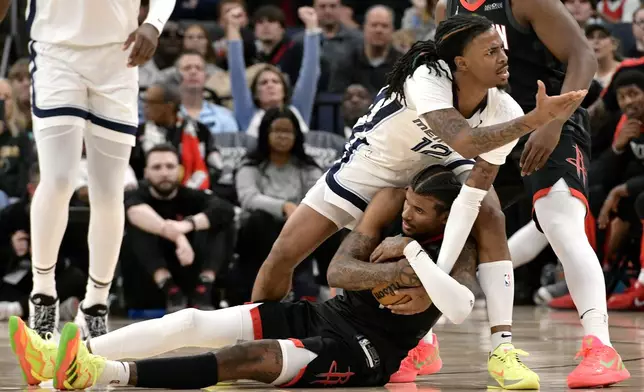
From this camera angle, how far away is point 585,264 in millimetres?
4133

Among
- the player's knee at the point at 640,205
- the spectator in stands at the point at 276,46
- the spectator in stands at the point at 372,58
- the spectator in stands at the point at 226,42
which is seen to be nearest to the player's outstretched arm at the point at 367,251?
the player's knee at the point at 640,205

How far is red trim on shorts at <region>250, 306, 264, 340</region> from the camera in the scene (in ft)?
12.6

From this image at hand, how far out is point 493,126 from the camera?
3.63 m

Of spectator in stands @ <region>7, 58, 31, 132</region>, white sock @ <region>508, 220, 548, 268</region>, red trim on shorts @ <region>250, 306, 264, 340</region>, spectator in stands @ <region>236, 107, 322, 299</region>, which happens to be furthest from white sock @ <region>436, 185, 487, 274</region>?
spectator in stands @ <region>7, 58, 31, 132</region>

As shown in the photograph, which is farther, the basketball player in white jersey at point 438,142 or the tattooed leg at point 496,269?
the tattooed leg at point 496,269

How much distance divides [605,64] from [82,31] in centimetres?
488

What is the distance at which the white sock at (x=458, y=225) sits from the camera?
12.2ft

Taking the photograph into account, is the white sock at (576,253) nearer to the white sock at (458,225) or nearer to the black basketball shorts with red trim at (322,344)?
the white sock at (458,225)

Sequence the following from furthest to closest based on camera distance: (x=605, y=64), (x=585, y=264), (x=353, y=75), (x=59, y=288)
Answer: (x=353, y=75)
(x=605, y=64)
(x=59, y=288)
(x=585, y=264)

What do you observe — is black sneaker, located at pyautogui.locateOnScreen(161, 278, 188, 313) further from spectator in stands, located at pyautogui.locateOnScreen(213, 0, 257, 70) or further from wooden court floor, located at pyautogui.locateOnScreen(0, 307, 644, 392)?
spectator in stands, located at pyautogui.locateOnScreen(213, 0, 257, 70)

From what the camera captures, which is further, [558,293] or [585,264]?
[558,293]

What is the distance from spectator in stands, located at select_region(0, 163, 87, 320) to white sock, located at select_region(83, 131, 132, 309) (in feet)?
7.22

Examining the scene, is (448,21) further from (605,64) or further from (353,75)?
(353,75)

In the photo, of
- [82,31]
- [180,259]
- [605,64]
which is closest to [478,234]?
[82,31]
